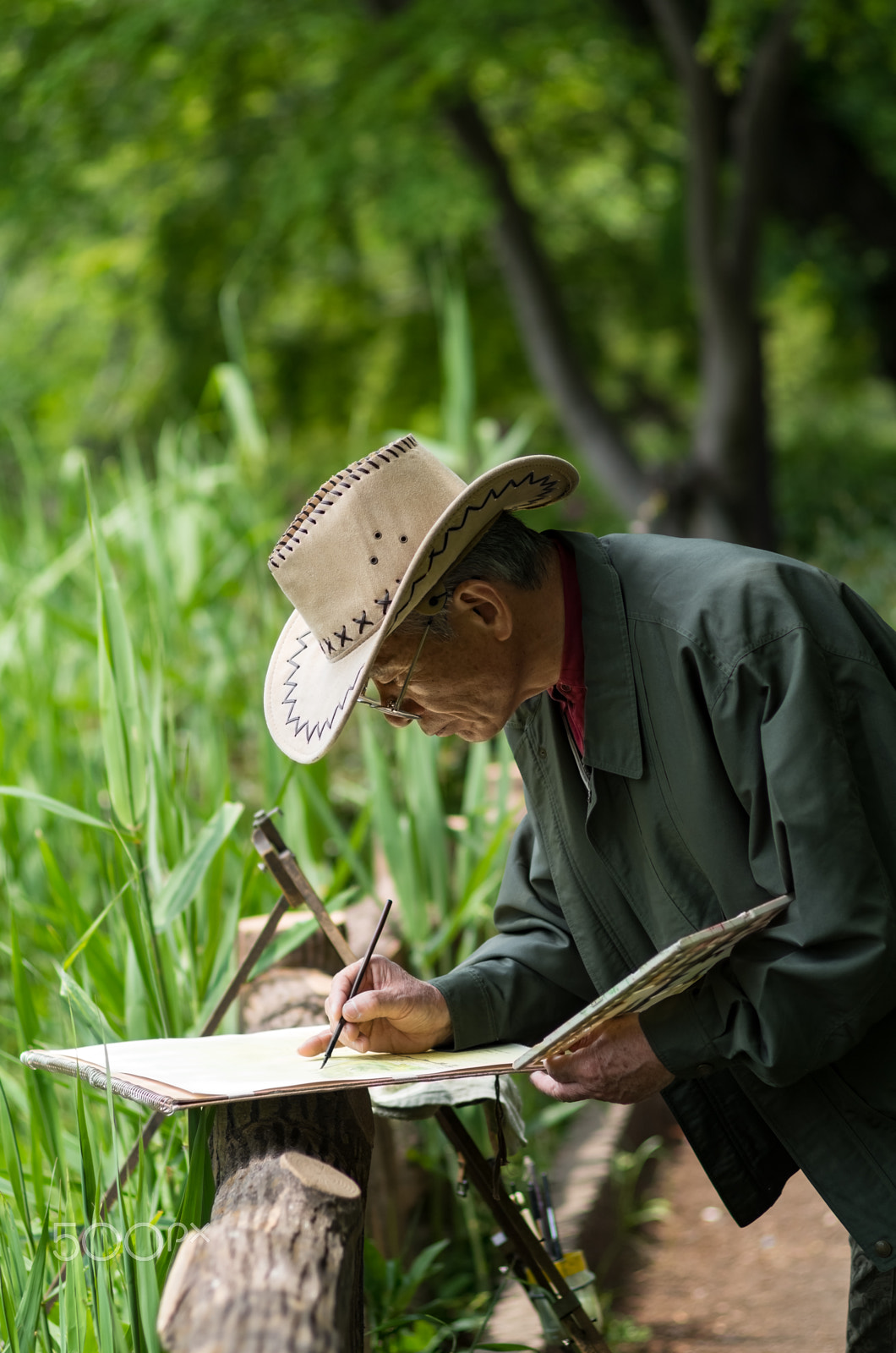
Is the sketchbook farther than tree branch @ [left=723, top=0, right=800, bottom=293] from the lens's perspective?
No

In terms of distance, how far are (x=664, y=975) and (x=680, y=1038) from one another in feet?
0.90

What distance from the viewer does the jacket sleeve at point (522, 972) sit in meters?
1.85

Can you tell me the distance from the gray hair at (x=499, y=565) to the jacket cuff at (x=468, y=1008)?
506 mm

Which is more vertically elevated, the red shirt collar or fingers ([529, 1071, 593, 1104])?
the red shirt collar

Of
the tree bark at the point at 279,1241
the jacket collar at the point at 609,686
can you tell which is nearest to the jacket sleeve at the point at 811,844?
the jacket collar at the point at 609,686

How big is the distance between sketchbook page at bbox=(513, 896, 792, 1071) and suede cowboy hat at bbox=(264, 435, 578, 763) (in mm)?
466

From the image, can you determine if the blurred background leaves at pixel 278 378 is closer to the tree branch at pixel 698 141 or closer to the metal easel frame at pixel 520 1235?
the tree branch at pixel 698 141

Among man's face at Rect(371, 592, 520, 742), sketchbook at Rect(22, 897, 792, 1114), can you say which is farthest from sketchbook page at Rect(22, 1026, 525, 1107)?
man's face at Rect(371, 592, 520, 742)

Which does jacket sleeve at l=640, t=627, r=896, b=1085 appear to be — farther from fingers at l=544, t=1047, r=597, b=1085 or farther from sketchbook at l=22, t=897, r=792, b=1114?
fingers at l=544, t=1047, r=597, b=1085

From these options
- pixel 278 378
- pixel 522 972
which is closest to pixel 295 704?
pixel 522 972

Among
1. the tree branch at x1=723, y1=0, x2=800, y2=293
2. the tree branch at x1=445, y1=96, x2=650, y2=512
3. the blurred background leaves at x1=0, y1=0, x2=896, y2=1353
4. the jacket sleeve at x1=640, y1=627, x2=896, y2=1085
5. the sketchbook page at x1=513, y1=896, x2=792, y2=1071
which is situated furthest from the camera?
the tree branch at x1=445, y1=96, x2=650, y2=512

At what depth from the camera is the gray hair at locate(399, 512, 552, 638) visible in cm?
169

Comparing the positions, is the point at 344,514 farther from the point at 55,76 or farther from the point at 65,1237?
the point at 55,76

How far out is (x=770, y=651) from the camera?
1.52 m
